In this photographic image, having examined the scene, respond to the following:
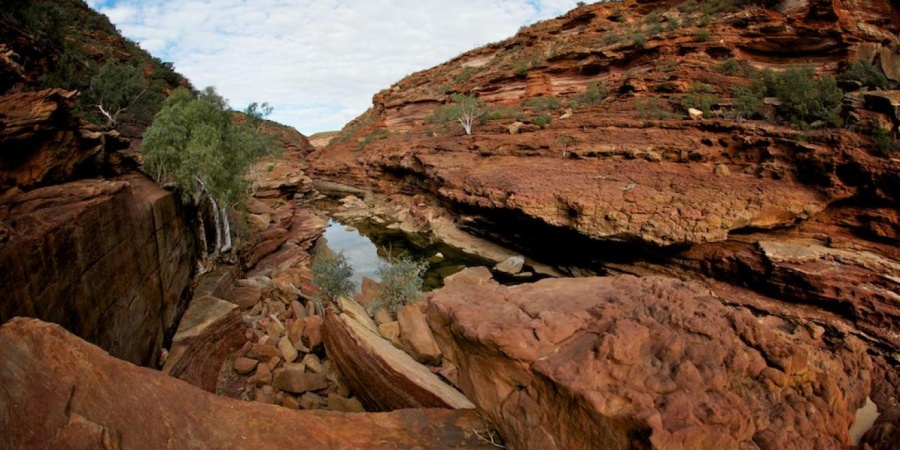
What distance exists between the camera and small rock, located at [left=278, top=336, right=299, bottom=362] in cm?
709

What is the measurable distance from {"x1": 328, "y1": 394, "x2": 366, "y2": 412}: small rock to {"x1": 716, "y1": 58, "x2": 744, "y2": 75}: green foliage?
78.5 ft

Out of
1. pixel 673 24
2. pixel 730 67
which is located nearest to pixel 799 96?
pixel 730 67

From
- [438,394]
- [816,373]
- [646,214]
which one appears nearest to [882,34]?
[646,214]

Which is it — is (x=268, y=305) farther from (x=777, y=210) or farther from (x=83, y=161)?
(x=777, y=210)

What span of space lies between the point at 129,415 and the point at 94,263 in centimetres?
344

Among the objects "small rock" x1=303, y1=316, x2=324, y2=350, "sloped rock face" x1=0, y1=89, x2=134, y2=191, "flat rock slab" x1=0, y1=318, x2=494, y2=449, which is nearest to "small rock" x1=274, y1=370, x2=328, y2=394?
"small rock" x1=303, y1=316, x2=324, y2=350

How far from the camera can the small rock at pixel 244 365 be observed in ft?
22.4

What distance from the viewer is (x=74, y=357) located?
2.86m

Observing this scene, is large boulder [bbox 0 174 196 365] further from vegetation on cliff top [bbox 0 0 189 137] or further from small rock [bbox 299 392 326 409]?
vegetation on cliff top [bbox 0 0 189 137]

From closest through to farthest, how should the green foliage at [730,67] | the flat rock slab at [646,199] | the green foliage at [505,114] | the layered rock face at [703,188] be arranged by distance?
the layered rock face at [703,188], the flat rock slab at [646,199], the green foliage at [730,67], the green foliage at [505,114]

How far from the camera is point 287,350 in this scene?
7234 mm

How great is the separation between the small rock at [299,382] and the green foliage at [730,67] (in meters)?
24.1

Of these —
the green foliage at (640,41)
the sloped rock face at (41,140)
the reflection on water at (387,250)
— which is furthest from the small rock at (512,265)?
the green foliage at (640,41)

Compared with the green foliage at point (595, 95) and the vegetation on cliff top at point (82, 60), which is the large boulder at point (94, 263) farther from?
the green foliage at point (595, 95)
